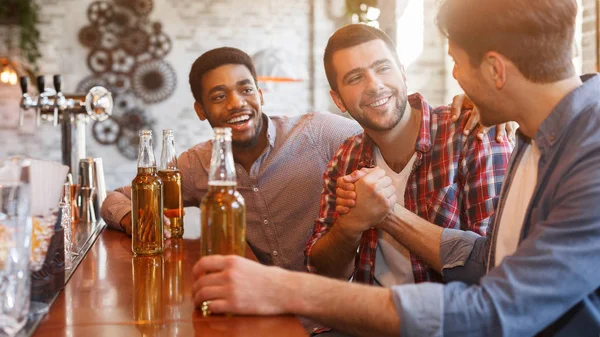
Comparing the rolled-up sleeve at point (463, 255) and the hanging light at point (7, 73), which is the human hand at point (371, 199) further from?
the hanging light at point (7, 73)

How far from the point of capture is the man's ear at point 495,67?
1318 millimetres

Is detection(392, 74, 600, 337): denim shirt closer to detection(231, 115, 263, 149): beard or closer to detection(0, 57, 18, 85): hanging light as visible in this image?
detection(231, 115, 263, 149): beard

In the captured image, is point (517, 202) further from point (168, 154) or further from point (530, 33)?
point (168, 154)

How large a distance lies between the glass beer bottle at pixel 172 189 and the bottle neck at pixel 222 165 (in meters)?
0.96

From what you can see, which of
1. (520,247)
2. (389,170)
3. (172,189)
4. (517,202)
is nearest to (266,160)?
(172,189)

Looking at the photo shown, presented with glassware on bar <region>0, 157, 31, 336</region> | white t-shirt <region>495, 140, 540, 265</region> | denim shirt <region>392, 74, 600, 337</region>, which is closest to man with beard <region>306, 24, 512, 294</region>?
white t-shirt <region>495, 140, 540, 265</region>

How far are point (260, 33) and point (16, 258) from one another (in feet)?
21.6

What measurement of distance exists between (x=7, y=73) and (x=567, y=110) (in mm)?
6527

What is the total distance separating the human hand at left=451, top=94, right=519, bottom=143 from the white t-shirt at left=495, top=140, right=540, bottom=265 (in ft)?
1.31

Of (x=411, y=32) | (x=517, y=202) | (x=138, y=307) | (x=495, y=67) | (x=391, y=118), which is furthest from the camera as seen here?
(x=411, y=32)

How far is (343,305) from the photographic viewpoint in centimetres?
114

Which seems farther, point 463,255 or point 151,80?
point 151,80

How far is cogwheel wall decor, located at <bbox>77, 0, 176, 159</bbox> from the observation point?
7262mm

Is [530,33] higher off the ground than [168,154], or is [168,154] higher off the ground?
[530,33]
